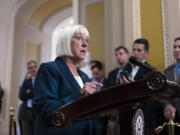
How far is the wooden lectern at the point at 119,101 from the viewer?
572 millimetres

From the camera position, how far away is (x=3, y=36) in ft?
27.1

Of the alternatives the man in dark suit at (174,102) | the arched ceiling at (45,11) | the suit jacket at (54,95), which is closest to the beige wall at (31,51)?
the arched ceiling at (45,11)

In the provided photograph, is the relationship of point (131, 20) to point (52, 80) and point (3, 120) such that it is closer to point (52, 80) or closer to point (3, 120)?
point (52, 80)

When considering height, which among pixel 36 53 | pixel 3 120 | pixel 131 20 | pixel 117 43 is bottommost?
pixel 3 120

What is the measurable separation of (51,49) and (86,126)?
32.1 ft

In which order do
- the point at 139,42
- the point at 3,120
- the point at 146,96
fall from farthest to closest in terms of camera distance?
the point at 3,120
the point at 139,42
the point at 146,96

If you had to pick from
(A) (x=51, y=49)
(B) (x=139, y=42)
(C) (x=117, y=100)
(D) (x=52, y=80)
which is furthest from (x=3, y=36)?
(C) (x=117, y=100)

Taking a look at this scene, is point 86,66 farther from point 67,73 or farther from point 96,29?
point 67,73

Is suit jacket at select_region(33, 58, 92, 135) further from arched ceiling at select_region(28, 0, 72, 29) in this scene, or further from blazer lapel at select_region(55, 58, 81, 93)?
arched ceiling at select_region(28, 0, 72, 29)

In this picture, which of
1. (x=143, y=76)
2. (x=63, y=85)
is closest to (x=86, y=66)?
(x=143, y=76)

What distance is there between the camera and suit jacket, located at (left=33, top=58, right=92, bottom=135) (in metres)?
0.98

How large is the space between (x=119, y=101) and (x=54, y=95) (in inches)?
21.5

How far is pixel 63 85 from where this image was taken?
3.68 feet

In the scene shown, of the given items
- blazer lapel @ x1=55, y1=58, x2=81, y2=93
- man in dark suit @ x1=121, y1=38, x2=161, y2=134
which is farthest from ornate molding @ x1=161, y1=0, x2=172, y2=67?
blazer lapel @ x1=55, y1=58, x2=81, y2=93
